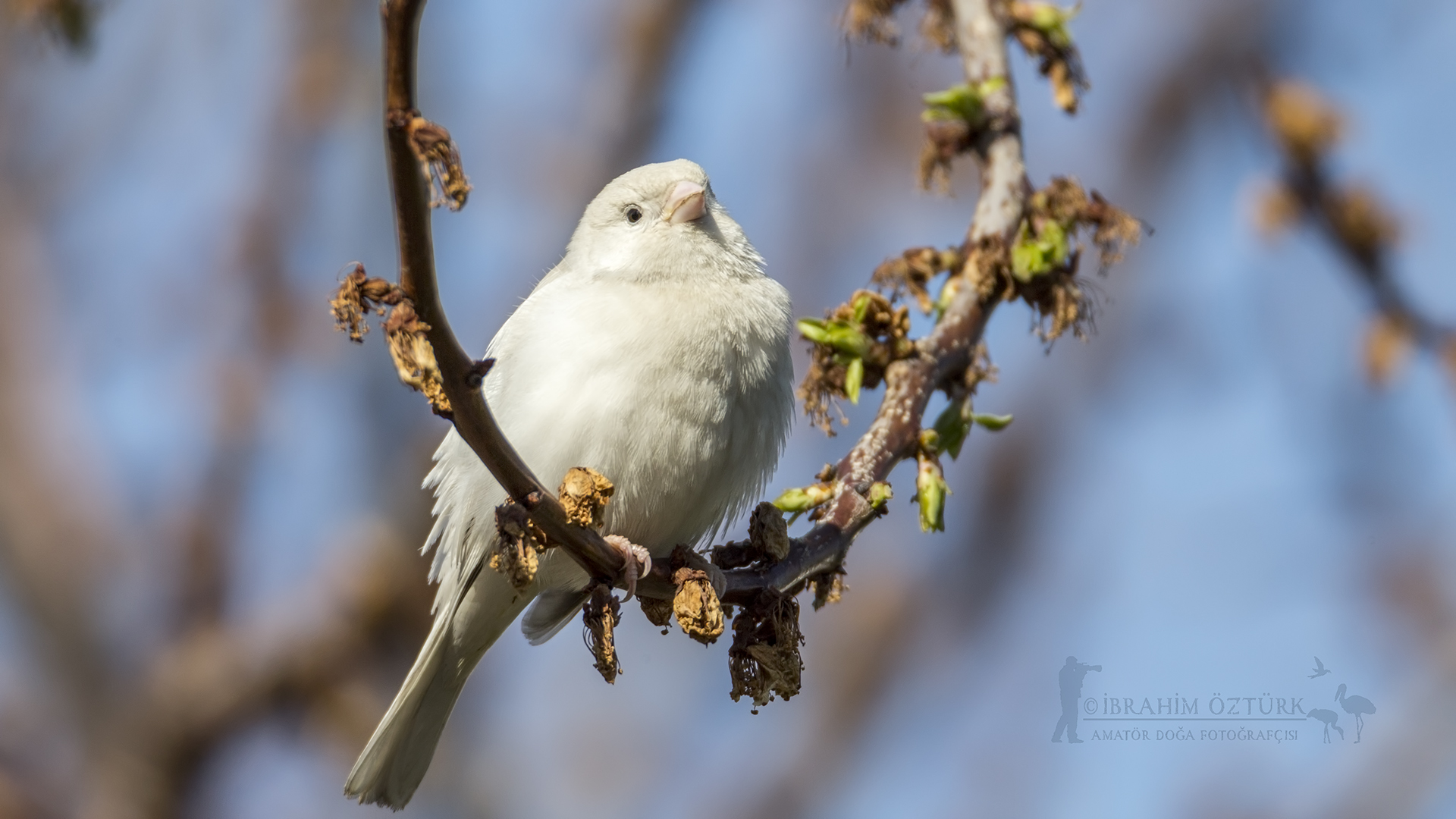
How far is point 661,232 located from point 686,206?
4.7 inches

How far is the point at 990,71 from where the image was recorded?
3.31 metres

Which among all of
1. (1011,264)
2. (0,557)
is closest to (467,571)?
(1011,264)

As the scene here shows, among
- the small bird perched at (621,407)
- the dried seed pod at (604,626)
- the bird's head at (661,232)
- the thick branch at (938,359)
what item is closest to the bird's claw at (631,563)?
the dried seed pod at (604,626)

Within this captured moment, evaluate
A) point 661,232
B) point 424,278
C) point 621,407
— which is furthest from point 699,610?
point 661,232

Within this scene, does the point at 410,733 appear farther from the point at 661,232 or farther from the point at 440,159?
the point at 440,159

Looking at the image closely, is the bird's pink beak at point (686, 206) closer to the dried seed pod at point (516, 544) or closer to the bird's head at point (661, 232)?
the bird's head at point (661, 232)

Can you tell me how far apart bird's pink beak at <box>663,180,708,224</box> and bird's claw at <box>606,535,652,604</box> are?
4.92 ft

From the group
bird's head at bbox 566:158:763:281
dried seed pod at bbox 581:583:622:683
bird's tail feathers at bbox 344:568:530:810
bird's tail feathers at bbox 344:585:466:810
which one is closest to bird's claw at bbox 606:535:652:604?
dried seed pod at bbox 581:583:622:683

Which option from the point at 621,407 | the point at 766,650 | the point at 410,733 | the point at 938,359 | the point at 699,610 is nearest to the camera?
the point at 699,610

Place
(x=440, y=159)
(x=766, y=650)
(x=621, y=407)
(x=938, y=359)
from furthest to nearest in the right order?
(x=621, y=407)
(x=938, y=359)
(x=766, y=650)
(x=440, y=159)

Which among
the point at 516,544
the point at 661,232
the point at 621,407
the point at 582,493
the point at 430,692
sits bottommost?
the point at 516,544

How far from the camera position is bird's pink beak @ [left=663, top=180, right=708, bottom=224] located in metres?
4.16

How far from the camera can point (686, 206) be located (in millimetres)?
4164

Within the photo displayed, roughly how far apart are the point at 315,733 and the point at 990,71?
4.45m
